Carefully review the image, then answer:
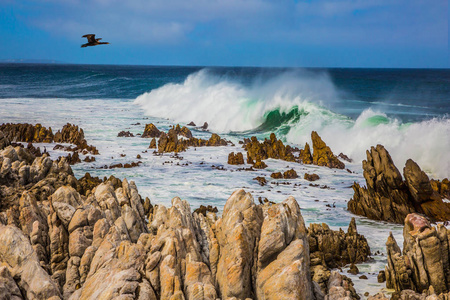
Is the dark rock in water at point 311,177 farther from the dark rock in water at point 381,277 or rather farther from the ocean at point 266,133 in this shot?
the dark rock in water at point 381,277

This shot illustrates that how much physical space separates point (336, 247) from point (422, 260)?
136 inches

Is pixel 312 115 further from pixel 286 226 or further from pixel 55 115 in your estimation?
pixel 286 226

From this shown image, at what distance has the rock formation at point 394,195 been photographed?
16.8 m

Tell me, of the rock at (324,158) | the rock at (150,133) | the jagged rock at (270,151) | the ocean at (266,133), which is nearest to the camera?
the ocean at (266,133)

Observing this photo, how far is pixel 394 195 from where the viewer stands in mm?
17312

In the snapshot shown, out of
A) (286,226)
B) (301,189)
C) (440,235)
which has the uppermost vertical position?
(286,226)

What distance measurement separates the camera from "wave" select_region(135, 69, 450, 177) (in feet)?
99.1

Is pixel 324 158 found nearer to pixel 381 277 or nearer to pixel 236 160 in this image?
pixel 236 160

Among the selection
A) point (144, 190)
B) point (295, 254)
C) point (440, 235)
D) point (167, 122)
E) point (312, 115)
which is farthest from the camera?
point (167, 122)

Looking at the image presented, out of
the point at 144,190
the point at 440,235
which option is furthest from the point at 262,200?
the point at 440,235

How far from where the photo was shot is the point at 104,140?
3566 centimetres

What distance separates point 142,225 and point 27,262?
4.40m

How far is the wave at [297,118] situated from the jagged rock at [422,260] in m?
18.1

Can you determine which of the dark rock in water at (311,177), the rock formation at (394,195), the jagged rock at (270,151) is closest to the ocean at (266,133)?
the dark rock in water at (311,177)
